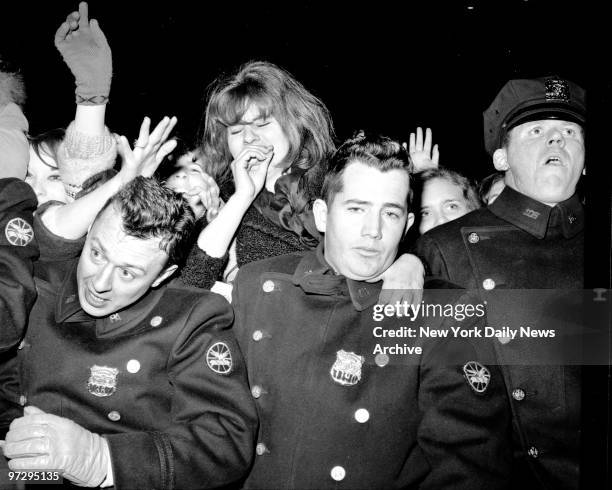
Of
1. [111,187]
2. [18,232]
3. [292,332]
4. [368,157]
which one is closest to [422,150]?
[368,157]

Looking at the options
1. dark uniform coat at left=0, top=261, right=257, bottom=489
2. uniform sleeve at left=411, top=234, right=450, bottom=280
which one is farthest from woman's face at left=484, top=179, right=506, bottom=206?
dark uniform coat at left=0, top=261, right=257, bottom=489

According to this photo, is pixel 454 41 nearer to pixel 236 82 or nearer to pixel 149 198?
pixel 236 82

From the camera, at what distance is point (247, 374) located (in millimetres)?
2393

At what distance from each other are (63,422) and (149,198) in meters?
0.84

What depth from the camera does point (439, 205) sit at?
3.25m

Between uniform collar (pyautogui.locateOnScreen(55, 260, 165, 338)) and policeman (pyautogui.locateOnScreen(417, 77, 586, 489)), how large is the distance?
1.24 meters

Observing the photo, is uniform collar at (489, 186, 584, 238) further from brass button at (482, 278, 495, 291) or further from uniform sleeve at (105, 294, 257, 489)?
uniform sleeve at (105, 294, 257, 489)

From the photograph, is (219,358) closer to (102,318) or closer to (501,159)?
Result: (102,318)

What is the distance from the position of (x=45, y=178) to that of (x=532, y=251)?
7.85 ft

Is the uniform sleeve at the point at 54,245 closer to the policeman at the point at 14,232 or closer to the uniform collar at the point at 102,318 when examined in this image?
the policeman at the point at 14,232

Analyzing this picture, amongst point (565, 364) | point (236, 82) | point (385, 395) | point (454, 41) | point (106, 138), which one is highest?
point (454, 41)

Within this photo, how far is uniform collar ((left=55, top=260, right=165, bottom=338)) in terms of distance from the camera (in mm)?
2338

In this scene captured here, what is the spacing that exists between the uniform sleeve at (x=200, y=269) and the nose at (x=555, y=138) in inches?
59.9

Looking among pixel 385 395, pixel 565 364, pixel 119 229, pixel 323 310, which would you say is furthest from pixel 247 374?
pixel 565 364
